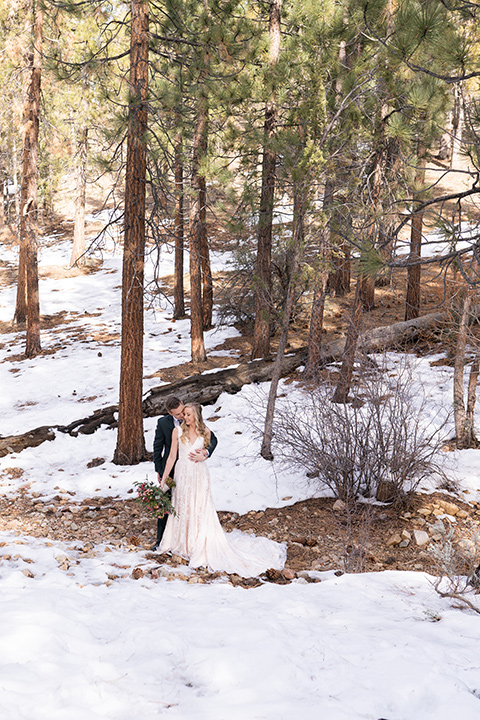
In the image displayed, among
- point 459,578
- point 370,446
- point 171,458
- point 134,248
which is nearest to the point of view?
point 459,578

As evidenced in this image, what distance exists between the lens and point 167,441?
5.73 metres

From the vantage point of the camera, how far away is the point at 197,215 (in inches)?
503

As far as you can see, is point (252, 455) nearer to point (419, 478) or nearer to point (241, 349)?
point (419, 478)

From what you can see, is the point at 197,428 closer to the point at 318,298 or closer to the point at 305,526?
the point at 305,526

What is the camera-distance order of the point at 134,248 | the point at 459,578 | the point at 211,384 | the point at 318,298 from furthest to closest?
the point at 211,384
the point at 318,298
the point at 134,248
the point at 459,578

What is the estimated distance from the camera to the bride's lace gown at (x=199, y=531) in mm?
5430

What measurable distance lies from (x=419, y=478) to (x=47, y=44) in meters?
14.3

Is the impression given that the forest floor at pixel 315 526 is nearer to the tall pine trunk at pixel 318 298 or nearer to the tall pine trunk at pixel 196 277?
the tall pine trunk at pixel 318 298

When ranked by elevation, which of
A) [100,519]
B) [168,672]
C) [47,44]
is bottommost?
[100,519]

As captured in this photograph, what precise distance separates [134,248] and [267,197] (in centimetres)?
385

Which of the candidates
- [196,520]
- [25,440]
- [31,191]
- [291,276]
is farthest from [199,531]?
[31,191]

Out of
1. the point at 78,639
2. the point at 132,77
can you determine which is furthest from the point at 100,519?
the point at 132,77

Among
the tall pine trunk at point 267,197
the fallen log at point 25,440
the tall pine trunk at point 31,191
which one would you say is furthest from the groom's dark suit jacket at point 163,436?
the tall pine trunk at point 31,191

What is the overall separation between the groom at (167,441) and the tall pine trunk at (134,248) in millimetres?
2746
